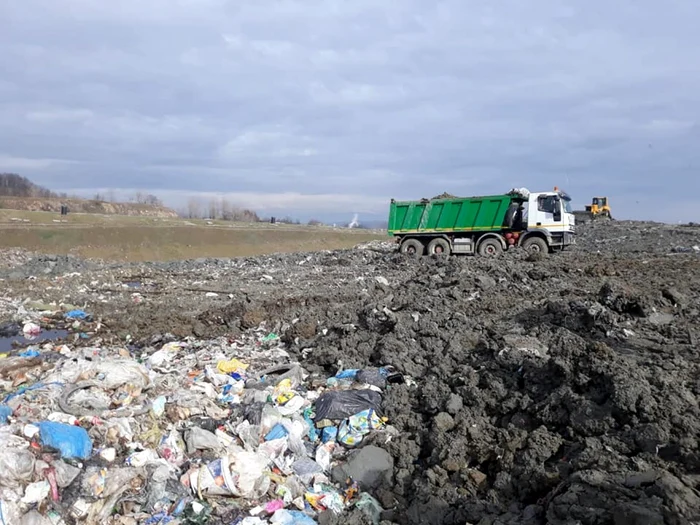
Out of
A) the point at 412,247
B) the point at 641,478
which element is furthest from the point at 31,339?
the point at 412,247

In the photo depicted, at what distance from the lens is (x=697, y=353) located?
523cm

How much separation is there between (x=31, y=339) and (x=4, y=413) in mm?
5529

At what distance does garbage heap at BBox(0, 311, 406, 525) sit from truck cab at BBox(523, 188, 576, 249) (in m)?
12.4

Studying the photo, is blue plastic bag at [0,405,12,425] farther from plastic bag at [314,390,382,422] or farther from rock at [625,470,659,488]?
rock at [625,470,659,488]

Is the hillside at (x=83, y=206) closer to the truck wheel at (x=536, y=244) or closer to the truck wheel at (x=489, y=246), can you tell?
the truck wheel at (x=489, y=246)

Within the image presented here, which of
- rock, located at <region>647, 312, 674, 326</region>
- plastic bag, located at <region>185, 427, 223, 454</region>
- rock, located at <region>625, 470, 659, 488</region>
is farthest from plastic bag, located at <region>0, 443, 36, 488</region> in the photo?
rock, located at <region>647, 312, 674, 326</region>

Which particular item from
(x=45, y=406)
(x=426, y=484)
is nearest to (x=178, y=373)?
(x=45, y=406)

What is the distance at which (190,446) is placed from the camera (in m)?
4.58

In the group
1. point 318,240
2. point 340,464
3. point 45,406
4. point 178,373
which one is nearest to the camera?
point 340,464

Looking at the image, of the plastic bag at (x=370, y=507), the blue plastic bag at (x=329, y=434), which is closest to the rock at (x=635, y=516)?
the plastic bag at (x=370, y=507)

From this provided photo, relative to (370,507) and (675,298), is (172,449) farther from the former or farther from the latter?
(675,298)

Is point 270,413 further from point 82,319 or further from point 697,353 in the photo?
point 82,319

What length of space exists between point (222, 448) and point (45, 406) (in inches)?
68.9

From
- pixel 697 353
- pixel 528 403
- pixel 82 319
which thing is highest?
pixel 697 353
